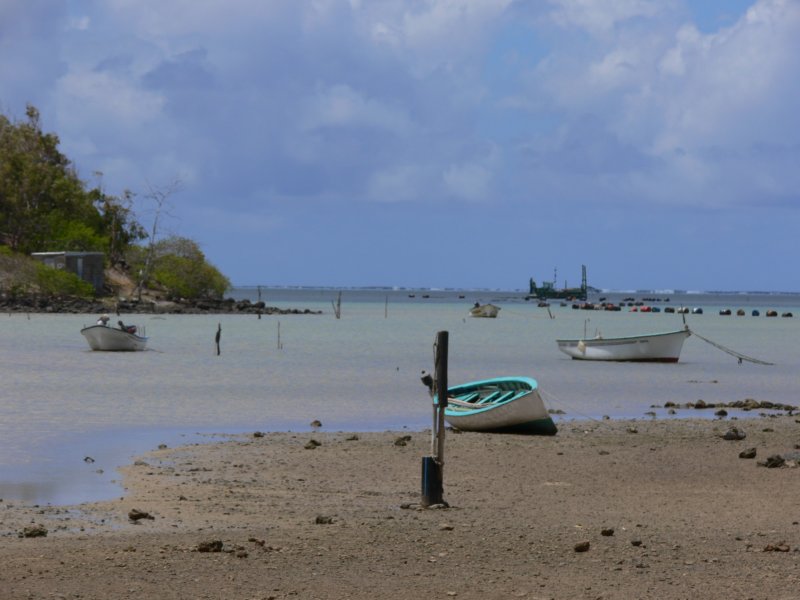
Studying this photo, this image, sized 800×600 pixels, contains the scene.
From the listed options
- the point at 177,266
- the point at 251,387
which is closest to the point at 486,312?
the point at 177,266

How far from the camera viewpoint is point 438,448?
13.6 metres

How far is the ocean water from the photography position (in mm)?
20078

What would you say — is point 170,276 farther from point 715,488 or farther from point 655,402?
point 715,488

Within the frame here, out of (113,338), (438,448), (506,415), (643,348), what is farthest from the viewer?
(113,338)

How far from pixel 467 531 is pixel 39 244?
101m

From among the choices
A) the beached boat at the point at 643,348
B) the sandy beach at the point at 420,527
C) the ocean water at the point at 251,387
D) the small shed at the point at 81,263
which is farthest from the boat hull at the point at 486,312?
the sandy beach at the point at 420,527

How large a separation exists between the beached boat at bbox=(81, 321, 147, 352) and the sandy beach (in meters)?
31.6

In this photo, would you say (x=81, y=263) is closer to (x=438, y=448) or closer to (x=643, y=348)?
(x=643, y=348)

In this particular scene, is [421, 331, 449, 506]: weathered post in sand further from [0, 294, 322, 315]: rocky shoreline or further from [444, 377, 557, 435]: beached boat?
[0, 294, 322, 315]: rocky shoreline

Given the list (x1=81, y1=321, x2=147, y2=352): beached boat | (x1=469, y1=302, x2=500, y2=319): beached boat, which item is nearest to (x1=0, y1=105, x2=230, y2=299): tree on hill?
(x1=469, y1=302, x2=500, y2=319): beached boat

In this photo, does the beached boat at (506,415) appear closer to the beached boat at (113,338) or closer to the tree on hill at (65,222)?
the beached boat at (113,338)

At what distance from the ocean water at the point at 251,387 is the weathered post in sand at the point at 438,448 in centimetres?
400

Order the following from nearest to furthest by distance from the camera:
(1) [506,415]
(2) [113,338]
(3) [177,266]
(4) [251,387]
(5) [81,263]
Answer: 1. (1) [506,415]
2. (4) [251,387]
3. (2) [113,338]
4. (5) [81,263]
5. (3) [177,266]

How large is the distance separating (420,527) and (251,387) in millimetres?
22281
